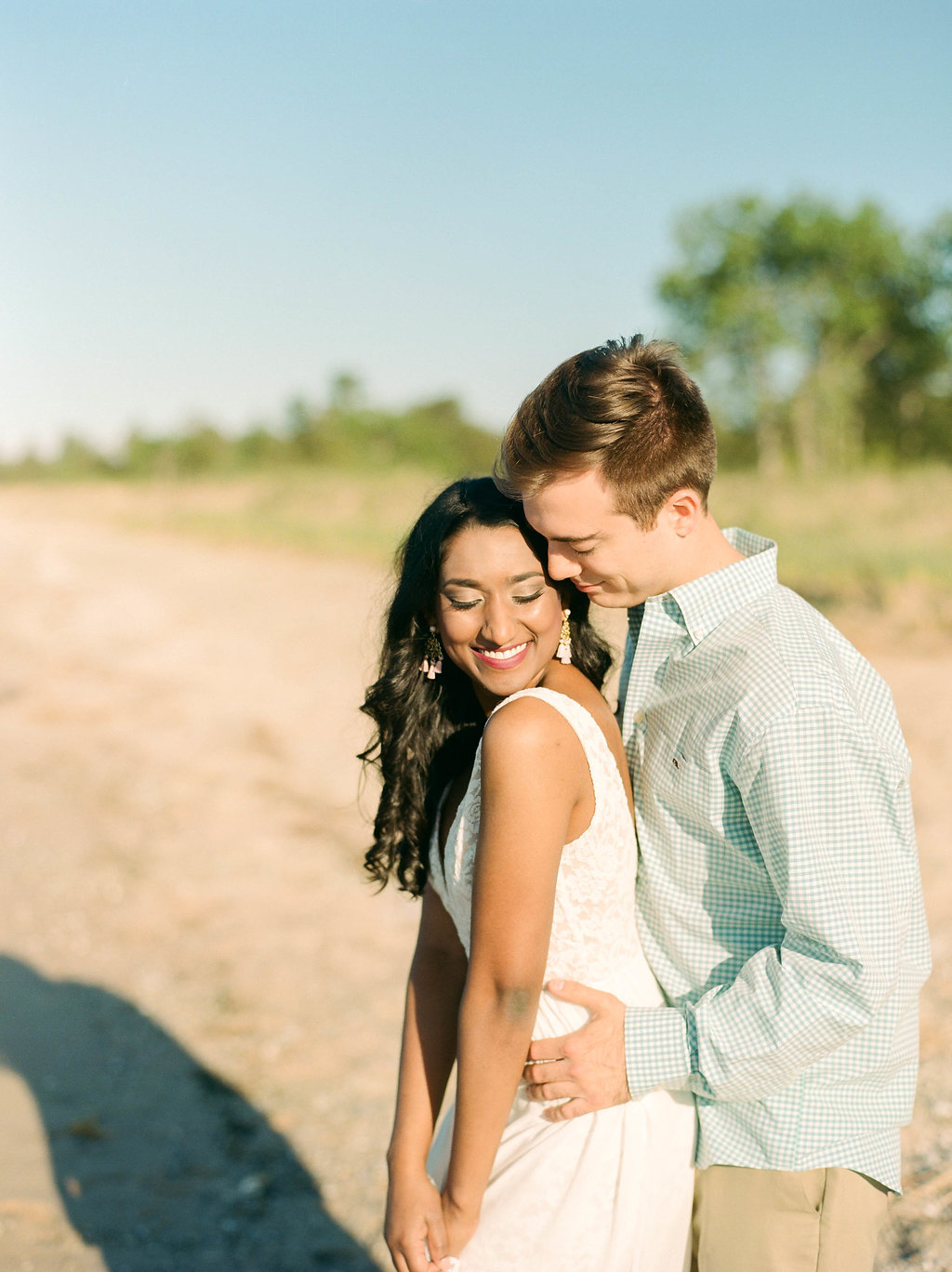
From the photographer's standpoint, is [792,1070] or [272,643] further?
[272,643]

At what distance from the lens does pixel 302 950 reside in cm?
577

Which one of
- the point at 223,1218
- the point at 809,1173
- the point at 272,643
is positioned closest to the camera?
the point at 809,1173

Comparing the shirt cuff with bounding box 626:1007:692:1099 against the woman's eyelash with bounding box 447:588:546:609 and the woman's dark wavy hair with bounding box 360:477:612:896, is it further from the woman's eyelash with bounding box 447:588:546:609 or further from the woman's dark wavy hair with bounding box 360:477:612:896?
the woman's eyelash with bounding box 447:588:546:609

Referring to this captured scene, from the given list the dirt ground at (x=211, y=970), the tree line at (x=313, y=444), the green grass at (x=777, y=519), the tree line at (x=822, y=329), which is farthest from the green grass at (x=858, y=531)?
the tree line at (x=313, y=444)

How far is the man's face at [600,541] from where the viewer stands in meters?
1.95

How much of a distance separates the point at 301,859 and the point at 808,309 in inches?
1118

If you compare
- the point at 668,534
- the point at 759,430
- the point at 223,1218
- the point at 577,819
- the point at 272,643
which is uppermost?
the point at 759,430

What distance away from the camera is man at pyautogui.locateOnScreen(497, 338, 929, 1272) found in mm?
1735

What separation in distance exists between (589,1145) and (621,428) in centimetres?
120

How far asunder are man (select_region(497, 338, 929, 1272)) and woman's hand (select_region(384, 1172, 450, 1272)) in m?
0.29

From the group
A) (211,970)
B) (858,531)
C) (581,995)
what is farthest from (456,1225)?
(858,531)

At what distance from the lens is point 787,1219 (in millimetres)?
1919

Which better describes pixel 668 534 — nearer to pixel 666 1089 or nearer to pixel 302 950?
pixel 666 1089

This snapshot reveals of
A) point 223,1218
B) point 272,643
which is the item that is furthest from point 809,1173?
point 272,643
